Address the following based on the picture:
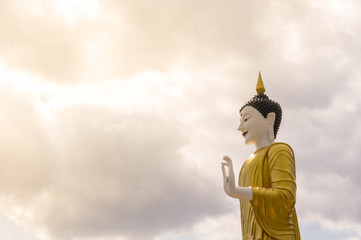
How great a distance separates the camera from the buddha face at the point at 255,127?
10.8 m

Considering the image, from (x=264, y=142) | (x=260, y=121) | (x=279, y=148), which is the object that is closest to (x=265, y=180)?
(x=279, y=148)

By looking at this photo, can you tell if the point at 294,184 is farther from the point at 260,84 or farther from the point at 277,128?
the point at 260,84

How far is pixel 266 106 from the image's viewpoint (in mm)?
10969

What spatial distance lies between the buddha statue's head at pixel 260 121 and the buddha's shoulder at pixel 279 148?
1.64 ft

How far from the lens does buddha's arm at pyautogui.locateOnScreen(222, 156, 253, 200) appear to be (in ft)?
30.3

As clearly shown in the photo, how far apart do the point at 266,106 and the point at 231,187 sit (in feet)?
7.89

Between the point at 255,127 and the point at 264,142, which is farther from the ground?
the point at 255,127

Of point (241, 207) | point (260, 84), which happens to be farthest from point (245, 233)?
point (260, 84)

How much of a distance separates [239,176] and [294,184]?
143 cm

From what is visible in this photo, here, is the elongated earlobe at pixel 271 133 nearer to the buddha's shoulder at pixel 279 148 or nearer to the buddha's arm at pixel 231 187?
the buddha's shoulder at pixel 279 148

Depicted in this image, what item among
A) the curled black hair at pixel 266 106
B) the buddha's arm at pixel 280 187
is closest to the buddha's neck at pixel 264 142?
the curled black hair at pixel 266 106

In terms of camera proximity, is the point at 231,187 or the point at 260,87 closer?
the point at 231,187

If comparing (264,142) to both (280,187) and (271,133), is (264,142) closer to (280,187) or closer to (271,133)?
(271,133)

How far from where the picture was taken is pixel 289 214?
9820 millimetres
